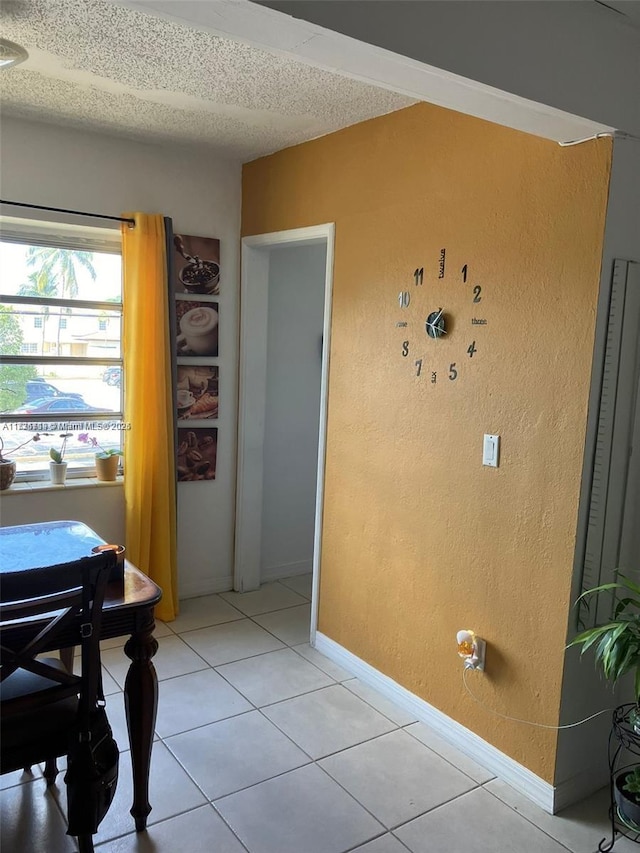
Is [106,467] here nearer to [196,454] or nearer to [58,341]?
[196,454]

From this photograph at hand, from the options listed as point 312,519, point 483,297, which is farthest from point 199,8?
point 312,519

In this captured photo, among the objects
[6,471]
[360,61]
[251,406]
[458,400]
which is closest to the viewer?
[360,61]

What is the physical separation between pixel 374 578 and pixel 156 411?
4.70ft

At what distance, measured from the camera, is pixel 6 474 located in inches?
130

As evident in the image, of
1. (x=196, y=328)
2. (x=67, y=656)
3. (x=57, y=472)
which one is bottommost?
(x=67, y=656)

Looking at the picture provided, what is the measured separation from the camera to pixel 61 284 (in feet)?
11.4

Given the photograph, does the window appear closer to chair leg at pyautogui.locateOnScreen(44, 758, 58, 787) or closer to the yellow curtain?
the yellow curtain

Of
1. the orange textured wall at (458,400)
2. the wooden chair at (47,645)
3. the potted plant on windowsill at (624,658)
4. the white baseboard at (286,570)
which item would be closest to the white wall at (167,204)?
the white baseboard at (286,570)

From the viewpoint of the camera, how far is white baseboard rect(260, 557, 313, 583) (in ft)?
14.1

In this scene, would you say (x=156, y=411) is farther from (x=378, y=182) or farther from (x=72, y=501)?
(x=378, y=182)

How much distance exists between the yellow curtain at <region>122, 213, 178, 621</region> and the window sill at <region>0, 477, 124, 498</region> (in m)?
0.13

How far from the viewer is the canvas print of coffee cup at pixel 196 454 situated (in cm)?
381

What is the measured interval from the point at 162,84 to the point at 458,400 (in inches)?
66.8

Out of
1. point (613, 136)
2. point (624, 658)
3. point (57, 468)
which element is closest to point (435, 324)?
point (613, 136)
